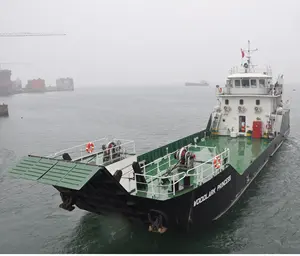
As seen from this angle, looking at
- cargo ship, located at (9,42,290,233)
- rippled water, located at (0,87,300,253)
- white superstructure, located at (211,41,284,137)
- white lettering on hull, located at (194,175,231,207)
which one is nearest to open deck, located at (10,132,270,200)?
cargo ship, located at (9,42,290,233)

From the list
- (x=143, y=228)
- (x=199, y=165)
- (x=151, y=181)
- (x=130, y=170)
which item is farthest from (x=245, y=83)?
(x=143, y=228)

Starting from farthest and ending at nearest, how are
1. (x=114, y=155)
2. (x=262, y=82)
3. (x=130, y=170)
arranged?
(x=262, y=82), (x=114, y=155), (x=130, y=170)

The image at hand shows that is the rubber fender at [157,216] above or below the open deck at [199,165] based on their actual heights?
below

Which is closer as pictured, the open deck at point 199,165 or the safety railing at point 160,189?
the safety railing at point 160,189

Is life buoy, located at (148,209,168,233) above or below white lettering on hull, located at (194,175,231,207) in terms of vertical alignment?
below

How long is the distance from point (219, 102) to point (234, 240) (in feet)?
47.1

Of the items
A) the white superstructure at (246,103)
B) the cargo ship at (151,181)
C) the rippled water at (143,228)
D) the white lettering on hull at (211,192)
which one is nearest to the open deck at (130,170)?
the cargo ship at (151,181)

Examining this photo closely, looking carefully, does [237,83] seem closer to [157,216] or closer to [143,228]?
[143,228]

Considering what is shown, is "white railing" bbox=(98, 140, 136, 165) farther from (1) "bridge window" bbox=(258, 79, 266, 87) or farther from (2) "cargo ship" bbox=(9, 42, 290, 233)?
(1) "bridge window" bbox=(258, 79, 266, 87)

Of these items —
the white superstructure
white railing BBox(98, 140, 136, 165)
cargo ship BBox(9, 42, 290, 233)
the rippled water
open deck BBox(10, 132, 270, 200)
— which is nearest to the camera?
open deck BBox(10, 132, 270, 200)

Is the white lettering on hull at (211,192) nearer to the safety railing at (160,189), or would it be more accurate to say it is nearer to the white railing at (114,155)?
the safety railing at (160,189)

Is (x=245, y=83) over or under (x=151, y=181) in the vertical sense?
over

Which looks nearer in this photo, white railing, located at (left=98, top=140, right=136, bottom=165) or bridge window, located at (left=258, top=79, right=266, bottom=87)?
white railing, located at (left=98, top=140, right=136, bottom=165)

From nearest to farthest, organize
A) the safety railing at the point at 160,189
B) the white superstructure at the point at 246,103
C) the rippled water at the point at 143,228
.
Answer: the safety railing at the point at 160,189 < the rippled water at the point at 143,228 < the white superstructure at the point at 246,103
